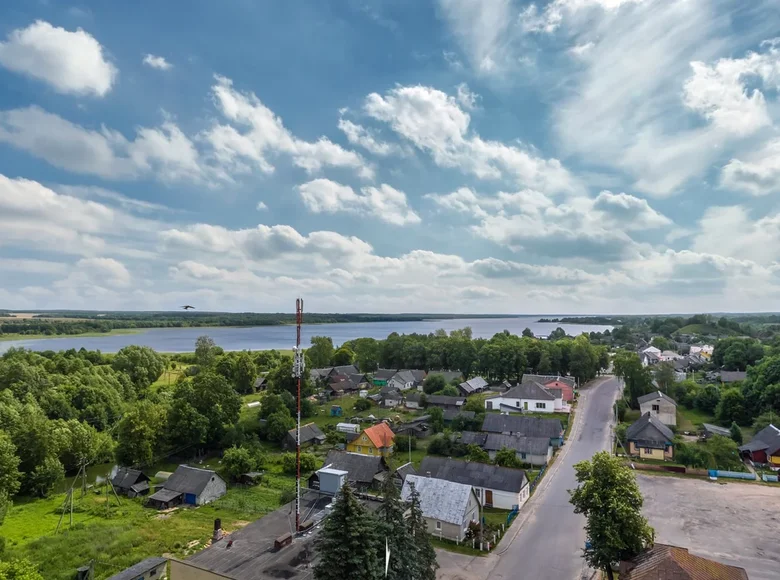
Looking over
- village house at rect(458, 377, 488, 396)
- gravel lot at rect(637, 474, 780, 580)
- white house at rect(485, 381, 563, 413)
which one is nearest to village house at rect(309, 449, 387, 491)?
gravel lot at rect(637, 474, 780, 580)

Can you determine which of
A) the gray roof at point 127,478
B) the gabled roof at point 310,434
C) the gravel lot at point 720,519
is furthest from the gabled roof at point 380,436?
the gravel lot at point 720,519

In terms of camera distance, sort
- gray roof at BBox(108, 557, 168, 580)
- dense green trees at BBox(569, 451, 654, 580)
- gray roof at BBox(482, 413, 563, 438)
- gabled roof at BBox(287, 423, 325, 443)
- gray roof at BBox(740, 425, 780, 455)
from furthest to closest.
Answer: gabled roof at BBox(287, 423, 325, 443)
gray roof at BBox(482, 413, 563, 438)
gray roof at BBox(740, 425, 780, 455)
gray roof at BBox(108, 557, 168, 580)
dense green trees at BBox(569, 451, 654, 580)

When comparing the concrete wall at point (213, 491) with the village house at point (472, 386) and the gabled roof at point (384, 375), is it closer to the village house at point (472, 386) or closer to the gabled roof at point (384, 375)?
the village house at point (472, 386)

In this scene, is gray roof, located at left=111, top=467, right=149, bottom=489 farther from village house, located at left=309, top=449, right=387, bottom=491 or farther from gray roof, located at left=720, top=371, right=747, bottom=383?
gray roof, located at left=720, top=371, right=747, bottom=383

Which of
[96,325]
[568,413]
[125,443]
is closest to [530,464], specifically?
[568,413]

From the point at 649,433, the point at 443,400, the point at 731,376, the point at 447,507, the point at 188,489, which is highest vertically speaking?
the point at 731,376

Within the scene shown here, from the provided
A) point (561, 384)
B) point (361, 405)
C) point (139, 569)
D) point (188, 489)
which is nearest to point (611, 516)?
point (139, 569)

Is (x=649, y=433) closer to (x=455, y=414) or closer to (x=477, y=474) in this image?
(x=455, y=414)

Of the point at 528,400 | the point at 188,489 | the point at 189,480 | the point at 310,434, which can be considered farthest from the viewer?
the point at 528,400
